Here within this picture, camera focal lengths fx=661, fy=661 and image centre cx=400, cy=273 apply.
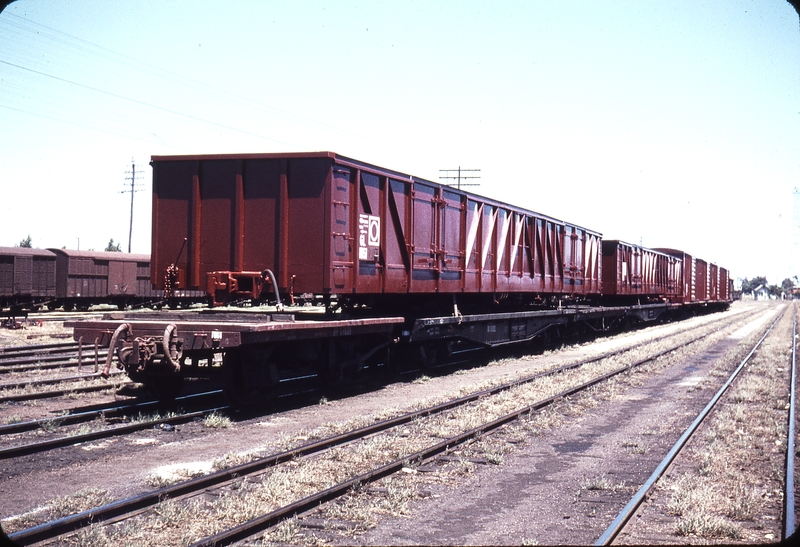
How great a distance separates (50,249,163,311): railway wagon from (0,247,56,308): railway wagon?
0.54 m

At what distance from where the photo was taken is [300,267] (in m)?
10.2


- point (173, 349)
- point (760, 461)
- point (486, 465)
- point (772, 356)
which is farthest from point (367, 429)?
point (772, 356)

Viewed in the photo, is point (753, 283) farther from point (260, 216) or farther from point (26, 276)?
point (260, 216)

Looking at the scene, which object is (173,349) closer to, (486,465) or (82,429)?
(82,429)

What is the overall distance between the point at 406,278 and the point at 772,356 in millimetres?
13620

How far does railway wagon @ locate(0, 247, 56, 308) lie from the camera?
31000mm

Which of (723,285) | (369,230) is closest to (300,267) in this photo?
(369,230)

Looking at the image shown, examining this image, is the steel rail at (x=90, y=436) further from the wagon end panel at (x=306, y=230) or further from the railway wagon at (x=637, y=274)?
the railway wagon at (x=637, y=274)

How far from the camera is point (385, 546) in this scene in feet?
15.4

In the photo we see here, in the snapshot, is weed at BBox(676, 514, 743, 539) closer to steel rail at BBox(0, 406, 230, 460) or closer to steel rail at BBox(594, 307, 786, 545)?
steel rail at BBox(594, 307, 786, 545)

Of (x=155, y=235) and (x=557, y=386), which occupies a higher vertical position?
(x=155, y=235)

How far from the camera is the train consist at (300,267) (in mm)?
9242

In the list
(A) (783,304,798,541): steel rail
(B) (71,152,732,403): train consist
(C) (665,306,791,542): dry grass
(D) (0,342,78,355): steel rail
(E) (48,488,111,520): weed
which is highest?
(B) (71,152,732,403): train consist

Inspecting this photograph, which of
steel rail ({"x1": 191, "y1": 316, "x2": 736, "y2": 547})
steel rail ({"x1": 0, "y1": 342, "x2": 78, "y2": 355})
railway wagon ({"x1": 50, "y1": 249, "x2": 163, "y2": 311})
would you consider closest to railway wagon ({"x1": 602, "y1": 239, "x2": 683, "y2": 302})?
steel rail ({"x1": 191, "y1": 316, "x2": 736, "y2": 547})
